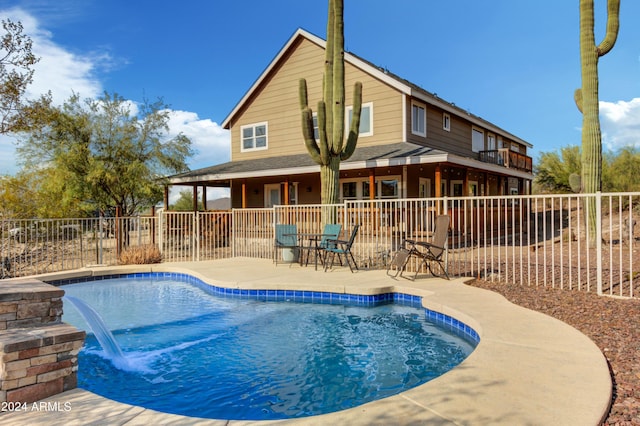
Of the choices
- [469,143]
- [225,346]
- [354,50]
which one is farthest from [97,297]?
[469,143]

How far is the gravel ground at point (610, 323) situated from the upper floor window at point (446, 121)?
12876 millimetres

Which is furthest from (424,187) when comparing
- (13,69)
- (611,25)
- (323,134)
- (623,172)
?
(13,69)

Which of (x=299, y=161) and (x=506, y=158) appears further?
(x=506, y=158)

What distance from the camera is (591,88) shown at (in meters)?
11.7

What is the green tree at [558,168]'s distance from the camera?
24.8 metres

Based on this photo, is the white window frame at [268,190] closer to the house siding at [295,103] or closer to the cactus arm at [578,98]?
the house siding at [295,103]

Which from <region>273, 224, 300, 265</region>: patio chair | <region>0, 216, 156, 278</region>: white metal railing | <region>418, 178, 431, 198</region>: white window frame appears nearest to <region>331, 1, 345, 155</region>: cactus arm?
<region>273, 224, 300, 265</region>: patio chair

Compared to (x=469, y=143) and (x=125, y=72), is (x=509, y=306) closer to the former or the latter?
(x=469, y=143)

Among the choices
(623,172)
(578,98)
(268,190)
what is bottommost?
(268,190)

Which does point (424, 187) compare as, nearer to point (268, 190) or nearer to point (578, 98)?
point (578, 98)

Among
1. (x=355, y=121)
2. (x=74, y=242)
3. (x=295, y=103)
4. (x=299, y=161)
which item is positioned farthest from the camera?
(x=295, y=103)

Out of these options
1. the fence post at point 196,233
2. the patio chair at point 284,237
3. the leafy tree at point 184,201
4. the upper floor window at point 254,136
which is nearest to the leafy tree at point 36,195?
the fence post at point 196,233

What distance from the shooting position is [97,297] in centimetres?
844

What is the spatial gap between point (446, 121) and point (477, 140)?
4228 millimetres
